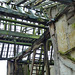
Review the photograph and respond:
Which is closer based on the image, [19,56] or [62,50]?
[62,50]

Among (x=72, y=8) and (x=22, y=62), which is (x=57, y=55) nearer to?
(x=72, y=8)

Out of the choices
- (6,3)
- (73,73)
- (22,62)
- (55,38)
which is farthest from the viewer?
(22,62)

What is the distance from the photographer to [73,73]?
649 cm

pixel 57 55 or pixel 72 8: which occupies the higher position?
pixel 72 8

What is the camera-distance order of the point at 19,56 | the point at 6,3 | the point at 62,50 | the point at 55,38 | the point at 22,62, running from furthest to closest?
the point at 22,62 < the point at 19,56 < the point at 6,3 < the point at 55,38 < the point at 62,50

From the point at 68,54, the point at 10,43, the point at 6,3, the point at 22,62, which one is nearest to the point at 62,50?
the point at 68,54

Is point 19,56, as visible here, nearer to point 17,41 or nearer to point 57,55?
point 17,41

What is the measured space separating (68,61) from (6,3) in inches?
156

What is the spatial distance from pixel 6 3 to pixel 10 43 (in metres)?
5.05

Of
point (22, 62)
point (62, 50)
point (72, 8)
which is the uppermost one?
point (72, 8)

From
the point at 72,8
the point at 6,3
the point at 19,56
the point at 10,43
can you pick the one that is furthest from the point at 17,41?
Answer: the point at 72,8

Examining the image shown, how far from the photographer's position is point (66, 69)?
22.0 feet

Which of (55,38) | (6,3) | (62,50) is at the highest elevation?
(6,3)

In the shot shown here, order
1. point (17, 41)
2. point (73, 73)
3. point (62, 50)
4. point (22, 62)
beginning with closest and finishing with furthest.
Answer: point (73, 73), point (62, 50), point (17, 41), point (22, 62)
